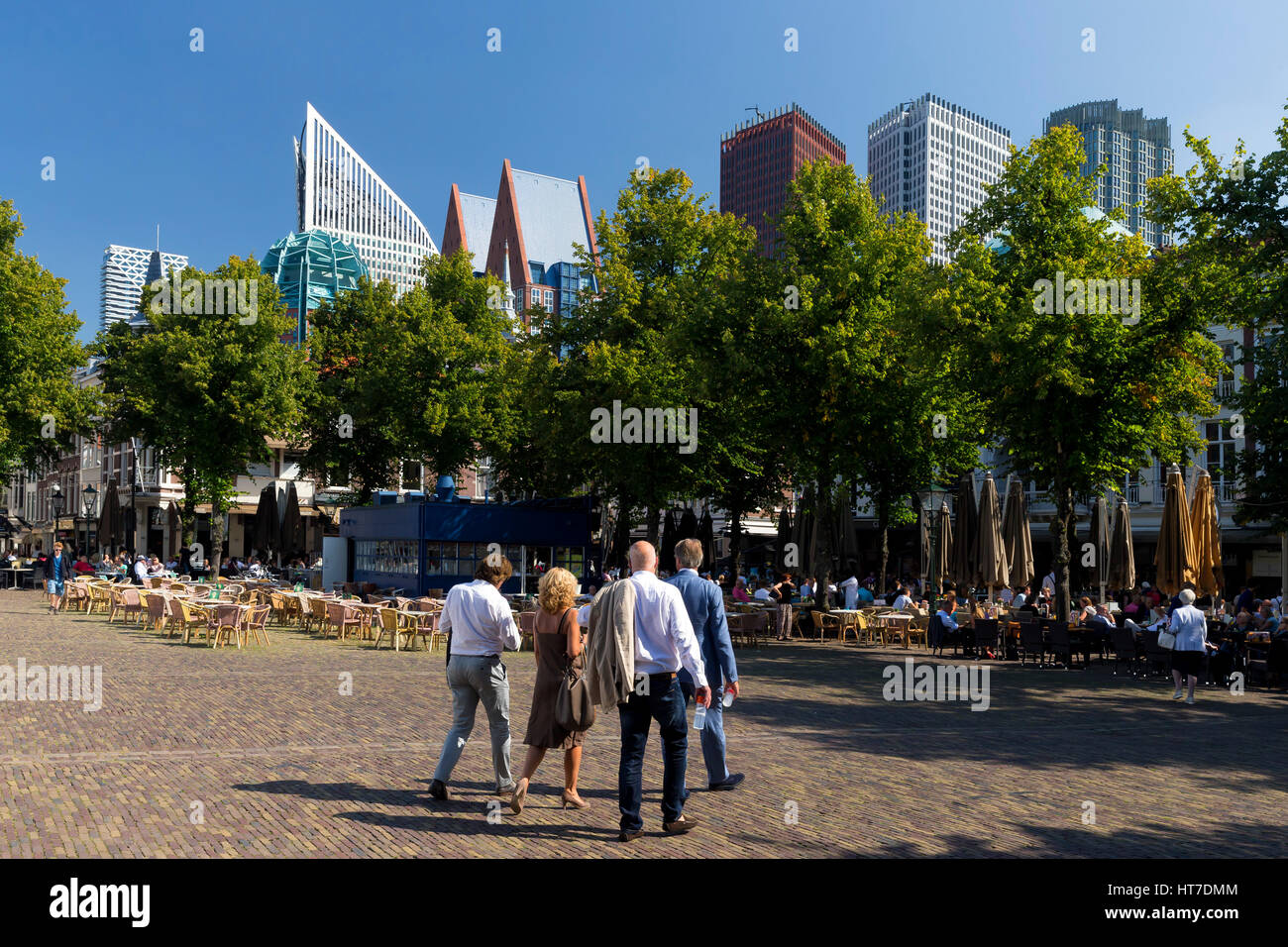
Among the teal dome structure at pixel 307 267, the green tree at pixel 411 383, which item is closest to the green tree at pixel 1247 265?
the green tree at pixel 411 383

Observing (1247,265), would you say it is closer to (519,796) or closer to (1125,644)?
(1125,644)

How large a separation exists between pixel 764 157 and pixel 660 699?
627 feet

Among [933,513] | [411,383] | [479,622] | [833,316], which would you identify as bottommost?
[479,622]

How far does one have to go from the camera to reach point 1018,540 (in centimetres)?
2408

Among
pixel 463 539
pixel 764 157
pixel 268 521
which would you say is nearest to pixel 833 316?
pixel 463 539

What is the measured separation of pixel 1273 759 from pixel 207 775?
9415 millimetres

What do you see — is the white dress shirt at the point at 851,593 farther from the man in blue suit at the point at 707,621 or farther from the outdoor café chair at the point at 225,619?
the man in blue suit at the point at 707,621

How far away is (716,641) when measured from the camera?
8.00 metres

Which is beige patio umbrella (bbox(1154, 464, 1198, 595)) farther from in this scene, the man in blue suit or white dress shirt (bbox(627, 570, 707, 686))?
white dress shirt (bbox(627, 570, 707, 686))

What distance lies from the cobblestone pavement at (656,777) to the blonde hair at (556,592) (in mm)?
1393
